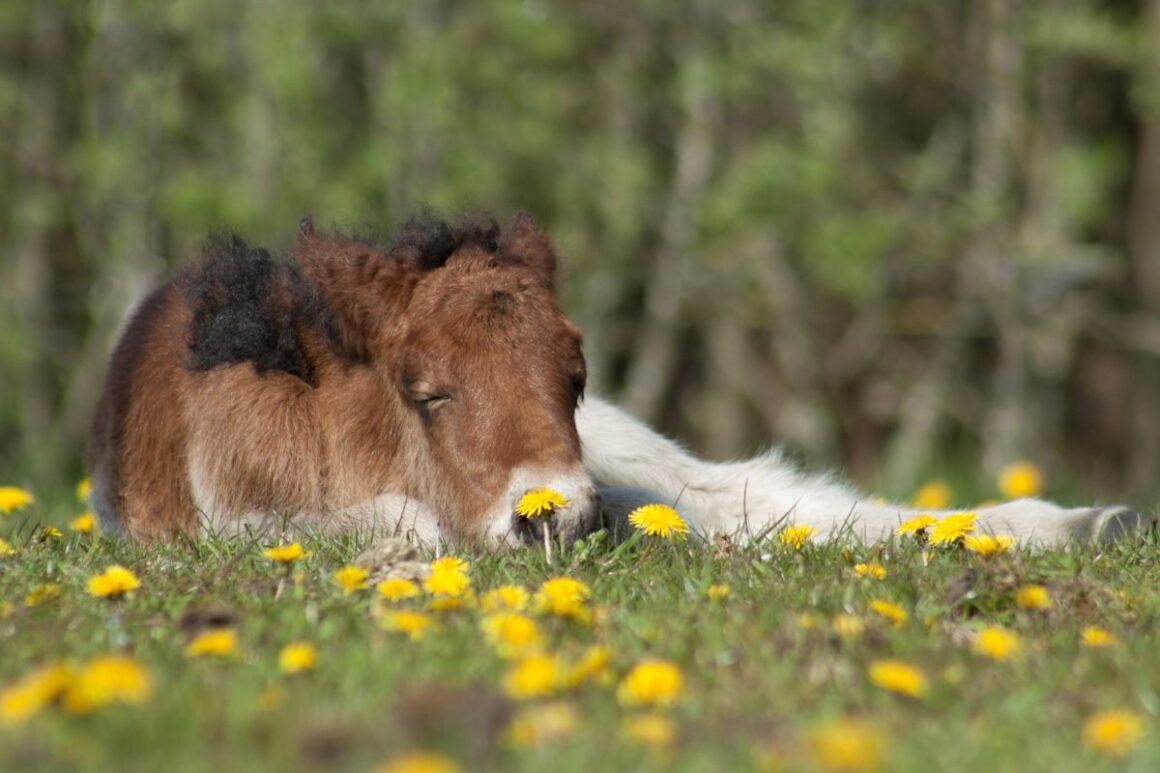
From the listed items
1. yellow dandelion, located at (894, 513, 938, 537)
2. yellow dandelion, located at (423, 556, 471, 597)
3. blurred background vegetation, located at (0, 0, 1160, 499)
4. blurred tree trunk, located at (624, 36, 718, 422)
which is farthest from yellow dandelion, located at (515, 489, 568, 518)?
blurred tree trunk, located at (624, 36, 718, 422)

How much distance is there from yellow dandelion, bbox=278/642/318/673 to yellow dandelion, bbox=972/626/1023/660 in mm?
1373

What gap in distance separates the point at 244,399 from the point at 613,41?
10.0 metres

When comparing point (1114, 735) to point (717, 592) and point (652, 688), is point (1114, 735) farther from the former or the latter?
point (717, 592)

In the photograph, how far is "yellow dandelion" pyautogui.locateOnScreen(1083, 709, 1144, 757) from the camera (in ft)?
8.41

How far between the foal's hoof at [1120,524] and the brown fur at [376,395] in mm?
1797

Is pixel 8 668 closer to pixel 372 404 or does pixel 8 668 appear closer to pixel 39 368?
pixel 372 404

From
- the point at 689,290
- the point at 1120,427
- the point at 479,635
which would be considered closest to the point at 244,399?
the point at 479,635

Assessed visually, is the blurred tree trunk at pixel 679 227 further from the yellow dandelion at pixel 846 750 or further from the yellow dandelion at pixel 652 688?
the yellow dandelion at pixel 846 750

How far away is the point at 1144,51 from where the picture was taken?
514 inches

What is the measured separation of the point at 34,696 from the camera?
8.15 ft

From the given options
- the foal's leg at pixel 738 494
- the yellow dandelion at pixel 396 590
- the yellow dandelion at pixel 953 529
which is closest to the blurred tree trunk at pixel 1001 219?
the foal's leg at pixel 738 494

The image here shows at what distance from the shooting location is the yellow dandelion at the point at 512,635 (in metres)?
3.10

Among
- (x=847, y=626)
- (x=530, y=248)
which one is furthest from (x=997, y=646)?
(x=530, y=248)

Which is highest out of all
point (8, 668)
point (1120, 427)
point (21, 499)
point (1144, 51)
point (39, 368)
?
point (1144, 51)
